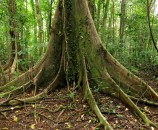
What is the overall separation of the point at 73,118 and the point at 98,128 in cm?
74

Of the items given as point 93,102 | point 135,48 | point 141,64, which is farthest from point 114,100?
point 135,48

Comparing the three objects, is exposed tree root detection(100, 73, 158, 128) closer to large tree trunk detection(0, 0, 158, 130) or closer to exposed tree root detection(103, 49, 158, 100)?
large tree trunk detection(0, 0, 158, 130)

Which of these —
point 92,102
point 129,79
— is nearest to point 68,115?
point 92,102

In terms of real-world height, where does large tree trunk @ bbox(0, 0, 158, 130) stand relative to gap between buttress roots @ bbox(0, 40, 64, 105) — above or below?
above

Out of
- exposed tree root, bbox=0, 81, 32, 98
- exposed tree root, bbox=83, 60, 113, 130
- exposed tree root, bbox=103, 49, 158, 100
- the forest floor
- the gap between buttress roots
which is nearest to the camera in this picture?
exposed tree root, bbox=83, 60, 113, 130

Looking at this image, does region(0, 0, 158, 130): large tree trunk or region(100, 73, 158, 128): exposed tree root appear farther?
region(0, 0, 158, 130): large tree trunk

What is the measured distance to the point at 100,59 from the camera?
5.95m

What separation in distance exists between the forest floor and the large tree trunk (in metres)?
0.30

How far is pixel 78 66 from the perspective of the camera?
20.1 ft

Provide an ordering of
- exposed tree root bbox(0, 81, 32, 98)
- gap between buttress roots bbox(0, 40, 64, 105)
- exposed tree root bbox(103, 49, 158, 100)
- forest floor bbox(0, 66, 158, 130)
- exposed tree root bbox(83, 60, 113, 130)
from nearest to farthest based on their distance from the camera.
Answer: exposed tree root bbox(83, 60, 113, 130)
forest floor bbox(0, 66, 158, 130)
gap between buttress roots bbox(0, 40, 64, 105)
exposed tree root bbox(103, 49, 158, 100)
exposed tree root bbox(0, 81, 32, 98)

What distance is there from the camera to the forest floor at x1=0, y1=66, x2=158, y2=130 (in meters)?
4.36

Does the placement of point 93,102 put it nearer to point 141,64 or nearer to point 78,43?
point 78,43

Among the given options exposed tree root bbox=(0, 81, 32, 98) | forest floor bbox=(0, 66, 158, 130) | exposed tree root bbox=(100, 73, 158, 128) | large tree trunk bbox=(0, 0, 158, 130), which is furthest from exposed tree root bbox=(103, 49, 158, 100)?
exposed tree root bbox=(0, 81, 32, 98)

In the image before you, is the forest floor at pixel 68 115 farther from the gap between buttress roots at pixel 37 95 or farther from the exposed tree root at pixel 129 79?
the exposed tree root at pixel 129 79
